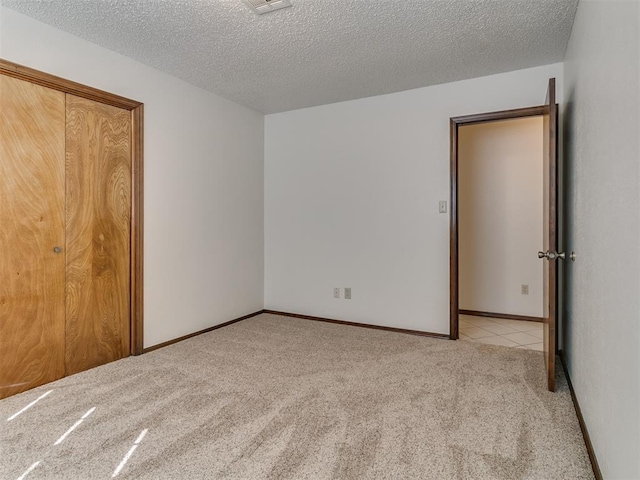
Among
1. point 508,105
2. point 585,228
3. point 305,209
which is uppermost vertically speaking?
point 508,105

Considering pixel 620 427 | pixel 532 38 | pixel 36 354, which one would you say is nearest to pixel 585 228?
pixel 620 427

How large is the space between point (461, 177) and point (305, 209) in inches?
73.9

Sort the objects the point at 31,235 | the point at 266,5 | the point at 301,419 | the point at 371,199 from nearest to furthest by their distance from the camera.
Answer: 1. the point at 301,419
2. the point at 266,5
3. the point at 31,235
4. the point at 371,199

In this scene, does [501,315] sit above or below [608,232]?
below

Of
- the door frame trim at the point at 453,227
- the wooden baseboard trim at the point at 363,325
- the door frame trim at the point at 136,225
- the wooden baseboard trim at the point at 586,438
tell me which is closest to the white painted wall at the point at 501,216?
the door frame trim at the point at 453,227

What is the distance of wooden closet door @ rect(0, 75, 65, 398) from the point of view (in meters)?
2.26

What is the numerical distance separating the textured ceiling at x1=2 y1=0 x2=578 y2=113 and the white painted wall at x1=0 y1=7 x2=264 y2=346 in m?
0.14

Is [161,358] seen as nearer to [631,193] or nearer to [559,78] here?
[631,193]

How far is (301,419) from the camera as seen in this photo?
1991mm

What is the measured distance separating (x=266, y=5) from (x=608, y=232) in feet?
6.70

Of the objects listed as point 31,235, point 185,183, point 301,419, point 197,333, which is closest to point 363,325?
point 197,333

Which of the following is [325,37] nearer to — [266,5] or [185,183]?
[266,5]

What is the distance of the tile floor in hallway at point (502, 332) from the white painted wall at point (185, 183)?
7.50 ft

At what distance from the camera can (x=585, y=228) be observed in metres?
1.97
